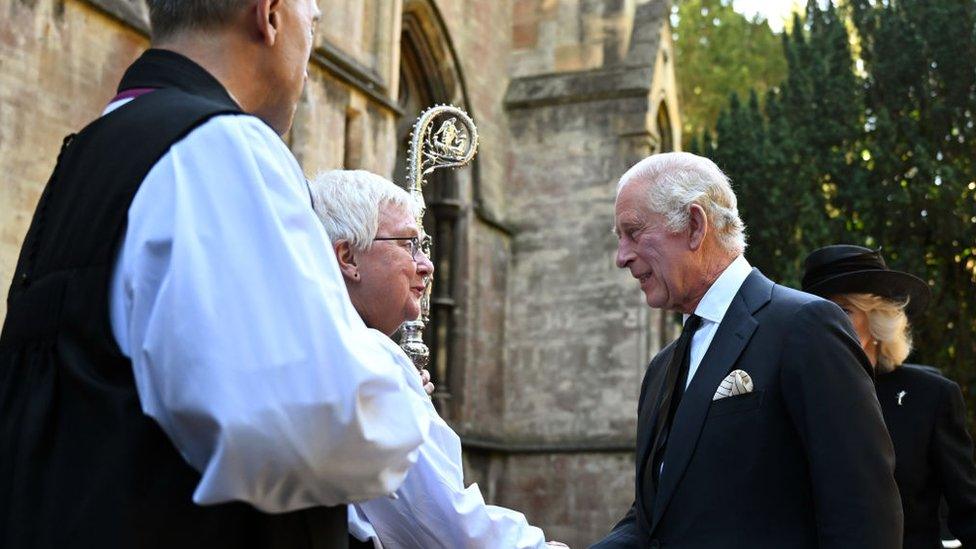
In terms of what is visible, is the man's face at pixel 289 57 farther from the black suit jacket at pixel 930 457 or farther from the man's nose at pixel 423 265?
the black suit jacket at pixel 930 457

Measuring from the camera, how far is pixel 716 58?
28.4 m

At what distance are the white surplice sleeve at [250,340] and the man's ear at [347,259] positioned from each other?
1407mm

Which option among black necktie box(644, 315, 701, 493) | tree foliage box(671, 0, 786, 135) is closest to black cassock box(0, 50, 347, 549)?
black necktie box(644, 315, 701, 493)

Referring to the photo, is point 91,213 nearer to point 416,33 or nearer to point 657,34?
point 416,33

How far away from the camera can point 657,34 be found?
18.2 metres

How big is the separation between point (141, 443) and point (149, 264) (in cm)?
22

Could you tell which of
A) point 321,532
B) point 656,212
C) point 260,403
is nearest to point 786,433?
point 656,212

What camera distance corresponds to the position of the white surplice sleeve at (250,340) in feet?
5.03

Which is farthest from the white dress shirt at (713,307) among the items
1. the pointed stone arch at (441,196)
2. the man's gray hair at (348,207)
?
the pointed stone arch at (441,196)

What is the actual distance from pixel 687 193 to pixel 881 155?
41.7 ft

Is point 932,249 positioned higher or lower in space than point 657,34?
lower

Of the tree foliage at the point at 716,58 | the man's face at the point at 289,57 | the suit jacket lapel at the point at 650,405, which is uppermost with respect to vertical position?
the tree foliage at the point at 716,58

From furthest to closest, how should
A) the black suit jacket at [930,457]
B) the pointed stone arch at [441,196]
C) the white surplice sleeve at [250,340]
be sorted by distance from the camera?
the pointed stone arch at [441,196] < the black suit jacket at [930,457] < the white surplice sleeve at [250,340]

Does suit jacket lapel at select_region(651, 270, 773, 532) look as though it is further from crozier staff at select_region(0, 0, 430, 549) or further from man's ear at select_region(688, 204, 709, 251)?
crozier staff at select_region(0, 0, 430, 549)
